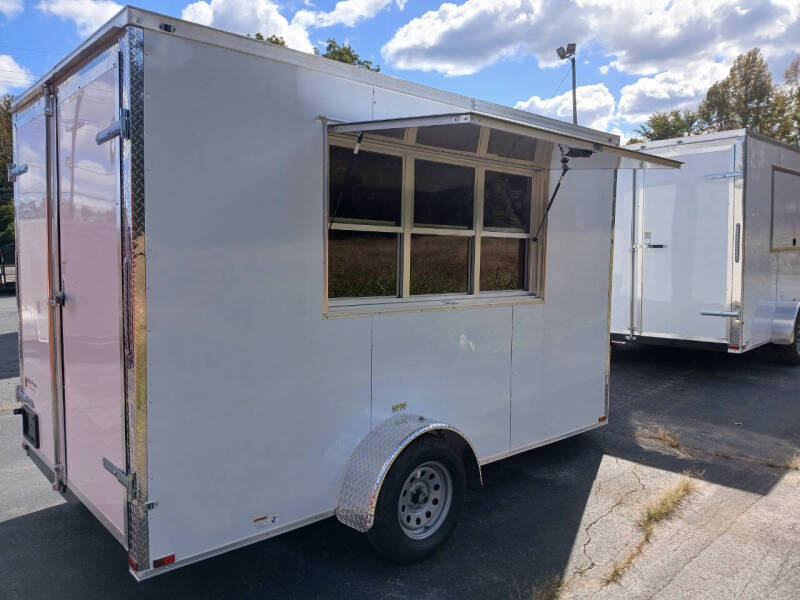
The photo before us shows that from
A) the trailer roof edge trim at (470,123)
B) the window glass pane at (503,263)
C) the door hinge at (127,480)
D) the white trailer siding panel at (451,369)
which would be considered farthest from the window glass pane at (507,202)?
the door hinge at (127,480)

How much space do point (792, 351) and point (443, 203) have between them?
730 cm

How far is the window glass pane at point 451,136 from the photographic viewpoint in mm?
3395

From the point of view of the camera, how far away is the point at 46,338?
361cm

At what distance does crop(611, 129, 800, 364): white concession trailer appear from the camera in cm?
749

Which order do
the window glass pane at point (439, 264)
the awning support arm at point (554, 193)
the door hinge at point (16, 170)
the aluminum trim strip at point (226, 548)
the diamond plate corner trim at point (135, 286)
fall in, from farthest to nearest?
the awning support arm at point (554, 193)
the window glass pane at point (439, 264)
the door hinge at point (16, 170)
the aluminum trim strip at point (226, 548)
the diamond plate corner trim at point (135, 286)

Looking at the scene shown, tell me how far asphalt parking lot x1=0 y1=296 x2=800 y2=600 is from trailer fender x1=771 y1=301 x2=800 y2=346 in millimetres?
3155

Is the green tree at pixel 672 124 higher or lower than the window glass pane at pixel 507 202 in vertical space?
higher

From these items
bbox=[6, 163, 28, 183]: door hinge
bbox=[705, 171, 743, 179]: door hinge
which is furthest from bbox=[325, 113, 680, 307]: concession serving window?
bbox=[705, 171, 743, 179]: door hinge

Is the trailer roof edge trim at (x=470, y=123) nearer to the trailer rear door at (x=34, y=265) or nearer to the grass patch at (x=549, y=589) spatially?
the trailer rear door at (x=34, y=265)

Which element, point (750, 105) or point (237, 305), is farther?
point (750, 105)

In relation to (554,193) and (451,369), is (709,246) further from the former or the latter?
(451,369)

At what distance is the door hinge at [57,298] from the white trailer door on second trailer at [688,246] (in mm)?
7010

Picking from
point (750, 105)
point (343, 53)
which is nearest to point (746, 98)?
point (750, 105)

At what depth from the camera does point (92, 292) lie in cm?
297
